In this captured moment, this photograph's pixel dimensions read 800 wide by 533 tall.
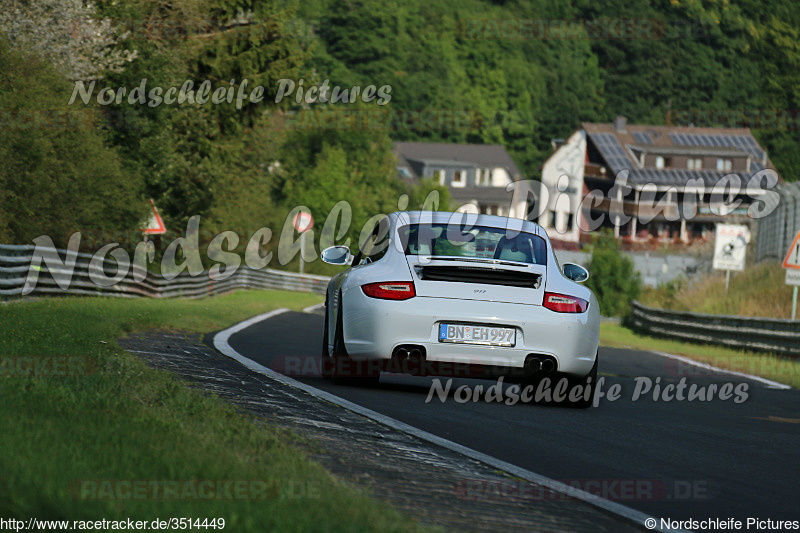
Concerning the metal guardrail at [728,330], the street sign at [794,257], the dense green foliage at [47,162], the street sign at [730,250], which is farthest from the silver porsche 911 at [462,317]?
the street sign at [730,250]

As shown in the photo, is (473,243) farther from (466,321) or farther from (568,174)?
(568,174)

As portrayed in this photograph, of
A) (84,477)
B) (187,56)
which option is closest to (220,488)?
(84,477)

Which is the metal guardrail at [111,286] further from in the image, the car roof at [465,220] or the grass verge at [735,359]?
the grass verge at [735,359]

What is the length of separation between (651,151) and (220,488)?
10291cm

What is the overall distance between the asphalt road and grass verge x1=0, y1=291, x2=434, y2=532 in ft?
5.23

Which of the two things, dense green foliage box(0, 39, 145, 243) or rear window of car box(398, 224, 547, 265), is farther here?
dense green foliage box(0, 39, 145, 243)

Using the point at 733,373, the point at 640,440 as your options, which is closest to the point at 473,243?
the point at 640,440

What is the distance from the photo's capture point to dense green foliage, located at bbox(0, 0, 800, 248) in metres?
28.5

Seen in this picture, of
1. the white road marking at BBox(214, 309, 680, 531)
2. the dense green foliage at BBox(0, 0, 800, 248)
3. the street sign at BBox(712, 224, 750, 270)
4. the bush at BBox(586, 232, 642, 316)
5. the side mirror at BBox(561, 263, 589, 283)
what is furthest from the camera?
the bush at BBox(586, 232, 642, 316)

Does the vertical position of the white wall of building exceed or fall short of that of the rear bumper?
it exceeds it

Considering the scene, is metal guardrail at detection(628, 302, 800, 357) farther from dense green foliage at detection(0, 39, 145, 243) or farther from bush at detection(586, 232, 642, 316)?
bush at detection(586, 232, 642, 316)

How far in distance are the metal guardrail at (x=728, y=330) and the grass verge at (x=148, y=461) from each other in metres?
16.6

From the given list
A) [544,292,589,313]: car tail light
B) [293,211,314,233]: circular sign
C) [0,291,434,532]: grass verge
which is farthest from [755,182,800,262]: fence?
[0,291,434,532]: grass verge

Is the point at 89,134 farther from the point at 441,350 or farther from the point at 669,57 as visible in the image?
the point at 669,57
